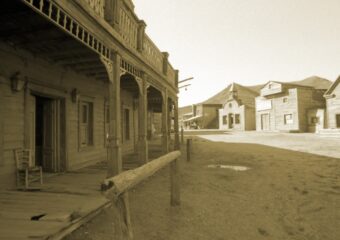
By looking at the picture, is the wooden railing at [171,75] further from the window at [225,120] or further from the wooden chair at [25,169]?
the window at [225,120]

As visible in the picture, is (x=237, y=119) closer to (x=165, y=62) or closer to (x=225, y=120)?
(x=225, y=120)

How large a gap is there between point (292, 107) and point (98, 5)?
102ft

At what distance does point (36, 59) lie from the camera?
21.1 ft

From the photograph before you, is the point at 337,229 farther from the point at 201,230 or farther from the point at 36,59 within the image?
the point at 36,59

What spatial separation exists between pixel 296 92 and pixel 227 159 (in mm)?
24087

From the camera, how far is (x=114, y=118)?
5711 mm

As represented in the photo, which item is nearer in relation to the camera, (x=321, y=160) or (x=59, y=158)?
(x=59, y=158)

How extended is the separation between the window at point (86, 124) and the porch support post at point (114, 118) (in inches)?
128

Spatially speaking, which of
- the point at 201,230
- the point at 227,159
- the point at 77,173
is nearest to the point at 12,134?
the point at 77,173

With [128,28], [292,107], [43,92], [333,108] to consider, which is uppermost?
[128,28]

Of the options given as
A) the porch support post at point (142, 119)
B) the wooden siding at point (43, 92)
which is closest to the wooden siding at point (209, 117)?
the wooden siding at point (43, 92)

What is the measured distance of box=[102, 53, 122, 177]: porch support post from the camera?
568cm

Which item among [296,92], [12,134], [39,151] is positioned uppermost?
[296,92]

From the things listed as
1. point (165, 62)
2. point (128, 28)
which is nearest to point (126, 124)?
point (165, 62)
